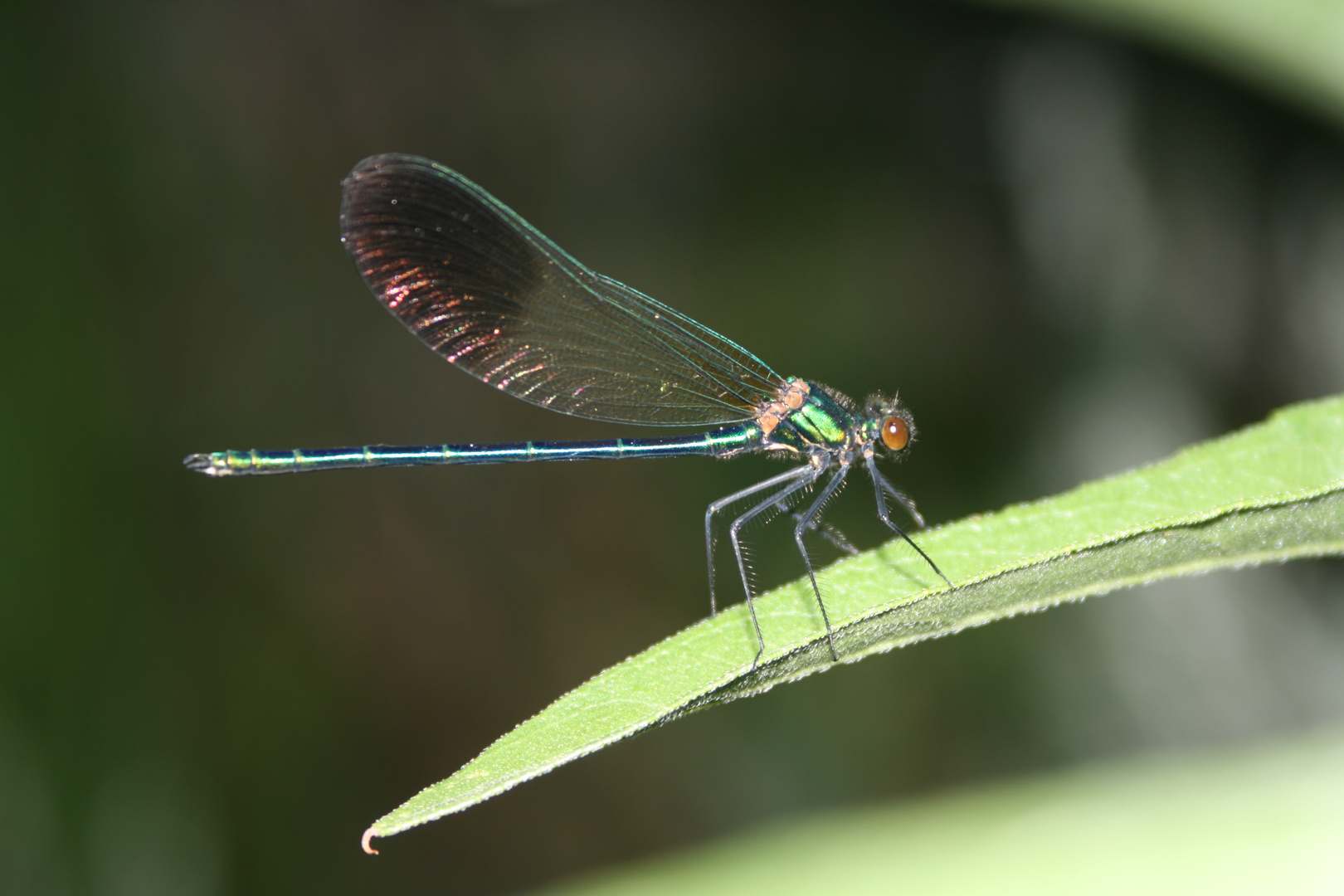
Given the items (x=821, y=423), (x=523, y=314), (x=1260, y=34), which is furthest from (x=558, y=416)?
(x=1260, y=34)

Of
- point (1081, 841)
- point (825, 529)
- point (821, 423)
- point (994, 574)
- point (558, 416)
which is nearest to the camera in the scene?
point (994, 574)

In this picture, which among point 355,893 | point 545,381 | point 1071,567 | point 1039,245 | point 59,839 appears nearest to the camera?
point 1071,567

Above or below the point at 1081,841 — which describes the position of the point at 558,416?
above

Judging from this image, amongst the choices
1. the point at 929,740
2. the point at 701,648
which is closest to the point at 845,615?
the point at 701,648

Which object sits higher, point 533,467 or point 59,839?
point 533,467

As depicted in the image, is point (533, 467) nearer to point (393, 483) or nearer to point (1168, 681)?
point (393, 483)

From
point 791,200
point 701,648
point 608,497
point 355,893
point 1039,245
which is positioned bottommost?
point 355,893

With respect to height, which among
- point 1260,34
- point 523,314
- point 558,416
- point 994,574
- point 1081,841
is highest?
point 558,416

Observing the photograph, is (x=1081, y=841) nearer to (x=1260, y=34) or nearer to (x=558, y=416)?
(x=1260, y=34)
